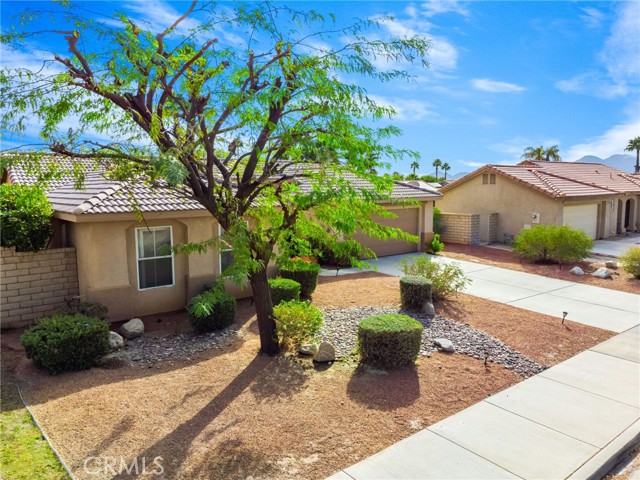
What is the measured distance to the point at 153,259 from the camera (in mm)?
10906

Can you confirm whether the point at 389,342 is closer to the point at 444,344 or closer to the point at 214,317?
the point at 444,344

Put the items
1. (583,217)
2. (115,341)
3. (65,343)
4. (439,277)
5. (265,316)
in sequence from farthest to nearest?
(583,217) < (439,277) < (115,341) < (265,316) < (65,343)

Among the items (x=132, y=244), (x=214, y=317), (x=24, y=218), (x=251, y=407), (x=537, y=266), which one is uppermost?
(x=24, y=218)

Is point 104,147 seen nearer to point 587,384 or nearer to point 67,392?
point 67,392

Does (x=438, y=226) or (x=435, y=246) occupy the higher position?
(x=438, y=226)

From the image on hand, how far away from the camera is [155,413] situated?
19.3 feet

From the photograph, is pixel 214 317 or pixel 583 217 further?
pixel 583 217

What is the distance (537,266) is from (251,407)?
14.2m

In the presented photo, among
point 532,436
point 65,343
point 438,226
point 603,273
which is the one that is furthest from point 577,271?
point 65,343

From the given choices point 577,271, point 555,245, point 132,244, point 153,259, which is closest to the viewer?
point 132,244

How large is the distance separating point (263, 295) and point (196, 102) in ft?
11.1

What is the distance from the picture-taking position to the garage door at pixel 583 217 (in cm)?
2212

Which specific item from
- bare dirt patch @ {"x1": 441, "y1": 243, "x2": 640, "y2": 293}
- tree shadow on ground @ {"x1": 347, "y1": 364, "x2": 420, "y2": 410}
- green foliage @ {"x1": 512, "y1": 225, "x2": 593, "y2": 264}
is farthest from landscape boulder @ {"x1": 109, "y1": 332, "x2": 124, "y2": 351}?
green foliage @ {"x1": 512, "y1": 225, "x2": 593, "y2": 264}

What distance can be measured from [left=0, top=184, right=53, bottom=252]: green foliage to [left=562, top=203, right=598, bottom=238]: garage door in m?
21.2
